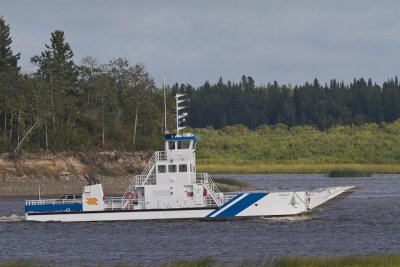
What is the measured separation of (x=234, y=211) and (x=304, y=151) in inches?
3590

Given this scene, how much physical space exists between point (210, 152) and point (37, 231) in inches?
3861

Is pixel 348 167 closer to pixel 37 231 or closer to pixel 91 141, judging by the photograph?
pixel 91 141

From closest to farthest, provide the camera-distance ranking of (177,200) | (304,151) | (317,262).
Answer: (317,262) → (177,200) → (304,151)

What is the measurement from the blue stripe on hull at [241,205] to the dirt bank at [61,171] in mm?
31840

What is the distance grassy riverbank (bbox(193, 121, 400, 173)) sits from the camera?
418ft

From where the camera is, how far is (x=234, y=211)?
5697 centimetres

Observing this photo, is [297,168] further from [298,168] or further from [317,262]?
[317,262]

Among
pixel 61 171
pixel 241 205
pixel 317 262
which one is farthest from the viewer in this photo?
pixel 61 171

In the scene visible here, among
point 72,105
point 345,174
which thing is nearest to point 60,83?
point 72,105

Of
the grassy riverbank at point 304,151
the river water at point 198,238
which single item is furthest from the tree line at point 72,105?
the river water at point 198,238

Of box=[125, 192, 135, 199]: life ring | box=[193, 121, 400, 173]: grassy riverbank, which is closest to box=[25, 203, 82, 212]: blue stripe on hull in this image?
box=[125, 192, 135, 199]: life ring

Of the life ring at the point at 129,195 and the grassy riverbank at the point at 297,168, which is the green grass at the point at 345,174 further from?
the life ring at the point at 129,195

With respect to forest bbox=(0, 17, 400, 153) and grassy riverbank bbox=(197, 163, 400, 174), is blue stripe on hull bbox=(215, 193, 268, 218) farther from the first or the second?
grassy riverbank bbox=(197, 163, 400, 174)

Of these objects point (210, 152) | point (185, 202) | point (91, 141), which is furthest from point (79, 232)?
point (210, 152)
